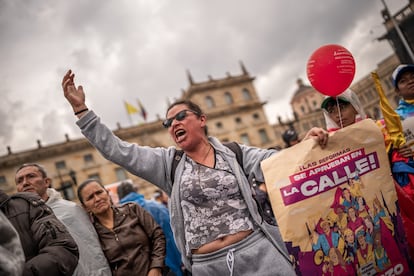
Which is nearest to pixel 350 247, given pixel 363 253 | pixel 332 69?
pixel 363 253

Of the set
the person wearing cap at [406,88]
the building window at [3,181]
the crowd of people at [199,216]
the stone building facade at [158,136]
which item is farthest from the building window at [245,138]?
the crowd of people at [199,216]

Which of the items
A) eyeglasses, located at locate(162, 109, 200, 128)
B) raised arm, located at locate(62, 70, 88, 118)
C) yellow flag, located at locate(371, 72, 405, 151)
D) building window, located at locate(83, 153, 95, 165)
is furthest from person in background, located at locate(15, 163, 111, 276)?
building window, located at locate(83, 153, 95, 165)

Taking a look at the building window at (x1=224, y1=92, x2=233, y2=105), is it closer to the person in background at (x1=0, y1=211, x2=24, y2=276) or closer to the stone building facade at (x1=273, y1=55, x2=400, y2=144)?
the stone building facade at (x1=273, y1=55, x2=400, y2=144)

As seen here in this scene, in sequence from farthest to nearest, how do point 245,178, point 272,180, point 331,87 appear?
point 331,87 < point 245,178 < point 272,180

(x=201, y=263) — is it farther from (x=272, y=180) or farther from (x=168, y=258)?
(x=168, y=258)

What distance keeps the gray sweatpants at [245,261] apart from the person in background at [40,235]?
78cm

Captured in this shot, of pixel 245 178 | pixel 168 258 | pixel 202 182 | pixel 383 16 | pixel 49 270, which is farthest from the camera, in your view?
pixel 383 16

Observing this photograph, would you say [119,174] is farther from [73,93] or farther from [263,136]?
[73,93]

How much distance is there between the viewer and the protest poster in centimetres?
161

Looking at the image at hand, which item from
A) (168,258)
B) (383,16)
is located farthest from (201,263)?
(383,16)

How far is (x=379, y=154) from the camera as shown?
1851 mm

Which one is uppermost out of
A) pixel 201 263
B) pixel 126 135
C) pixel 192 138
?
pixel 126 135

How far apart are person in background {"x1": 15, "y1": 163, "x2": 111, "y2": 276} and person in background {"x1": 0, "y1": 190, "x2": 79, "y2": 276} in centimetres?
80

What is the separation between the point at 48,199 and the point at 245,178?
2.05 m
